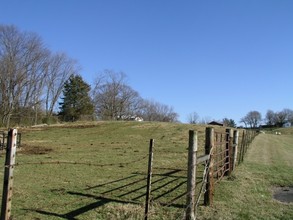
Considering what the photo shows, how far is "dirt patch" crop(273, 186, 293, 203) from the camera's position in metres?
9.73

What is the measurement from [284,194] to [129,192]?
4.28 m

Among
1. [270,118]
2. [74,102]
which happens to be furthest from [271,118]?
[74,102]

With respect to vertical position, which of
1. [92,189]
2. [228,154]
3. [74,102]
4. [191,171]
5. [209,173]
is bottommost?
[92,189]

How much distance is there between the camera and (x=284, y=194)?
10.4 meters

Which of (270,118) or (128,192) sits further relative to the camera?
(270,118)

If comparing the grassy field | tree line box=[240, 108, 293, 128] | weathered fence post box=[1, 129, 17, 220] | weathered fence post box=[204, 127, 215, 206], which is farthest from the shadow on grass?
tree line box=[240, 108, 293, 128]

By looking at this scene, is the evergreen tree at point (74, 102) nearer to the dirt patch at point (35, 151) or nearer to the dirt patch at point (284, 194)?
the dirt patch at point (35, 151)

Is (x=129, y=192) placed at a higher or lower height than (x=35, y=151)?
lower

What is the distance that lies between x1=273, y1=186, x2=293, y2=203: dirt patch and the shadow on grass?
2.53 m

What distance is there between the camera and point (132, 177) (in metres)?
12.0

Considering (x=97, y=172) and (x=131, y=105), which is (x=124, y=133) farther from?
(x=131, y=105)

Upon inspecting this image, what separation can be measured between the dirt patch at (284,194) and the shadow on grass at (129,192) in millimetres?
2530

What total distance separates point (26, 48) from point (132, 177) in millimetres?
56971

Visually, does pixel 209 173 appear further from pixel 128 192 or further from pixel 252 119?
pixel 252 119
